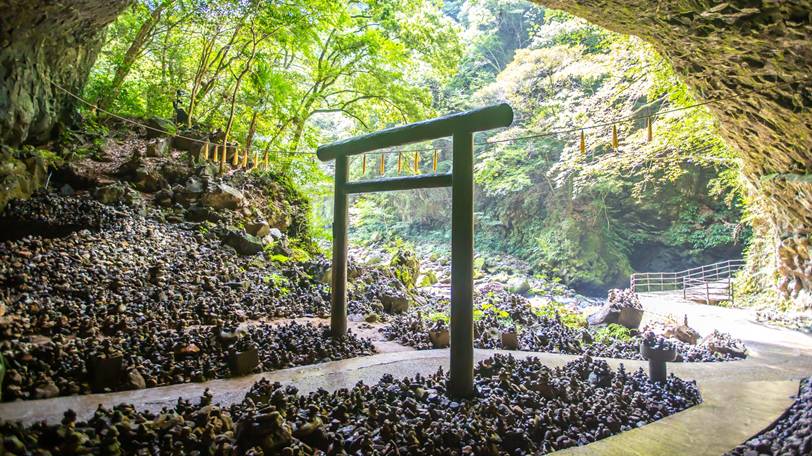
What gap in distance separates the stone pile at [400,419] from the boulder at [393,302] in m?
3.34

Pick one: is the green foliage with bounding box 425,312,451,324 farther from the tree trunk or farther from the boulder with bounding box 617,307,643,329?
the tree trunk

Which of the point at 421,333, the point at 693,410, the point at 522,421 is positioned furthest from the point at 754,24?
the point at 421,333

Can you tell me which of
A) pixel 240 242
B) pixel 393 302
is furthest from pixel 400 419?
pixel 240 242

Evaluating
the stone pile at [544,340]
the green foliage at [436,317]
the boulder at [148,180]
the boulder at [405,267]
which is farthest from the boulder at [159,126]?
the green foliage at [436,317]

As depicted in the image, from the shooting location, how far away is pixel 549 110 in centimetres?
1608

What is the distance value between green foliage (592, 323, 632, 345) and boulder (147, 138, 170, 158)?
8.51 metres

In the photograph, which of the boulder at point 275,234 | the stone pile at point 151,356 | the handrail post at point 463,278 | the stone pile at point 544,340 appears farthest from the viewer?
the boulder at point 275,234

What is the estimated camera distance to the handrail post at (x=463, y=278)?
118 inches

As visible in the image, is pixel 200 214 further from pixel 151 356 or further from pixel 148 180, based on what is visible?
pixel 151 356

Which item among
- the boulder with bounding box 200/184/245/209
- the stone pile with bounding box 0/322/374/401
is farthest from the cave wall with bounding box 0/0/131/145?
the stone pile with bounding box 0/322/374/401

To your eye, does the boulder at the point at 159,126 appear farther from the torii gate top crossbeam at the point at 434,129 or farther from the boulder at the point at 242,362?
the boulder at the point at 242,362

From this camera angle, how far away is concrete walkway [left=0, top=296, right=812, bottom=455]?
2369 millimetres

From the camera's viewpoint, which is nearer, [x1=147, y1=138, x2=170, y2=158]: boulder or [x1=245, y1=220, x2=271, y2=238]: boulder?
[x1=245, y1=220, x2=271, y2=238]: boulder

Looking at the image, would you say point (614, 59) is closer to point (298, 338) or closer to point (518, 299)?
point (518, 299)
